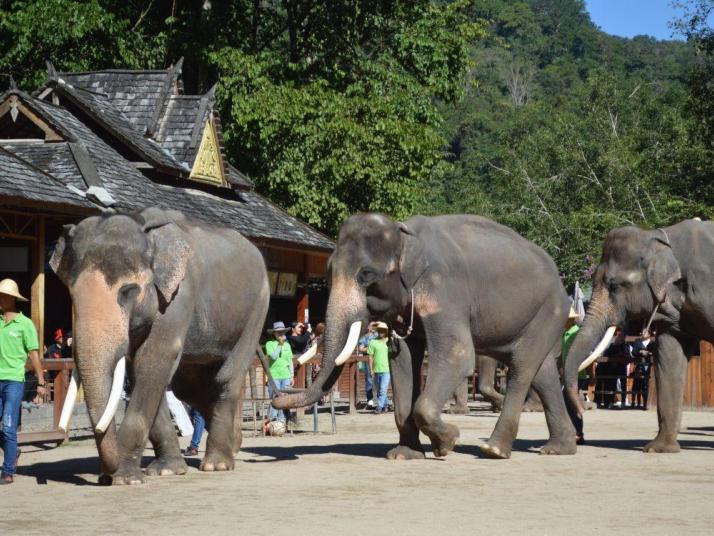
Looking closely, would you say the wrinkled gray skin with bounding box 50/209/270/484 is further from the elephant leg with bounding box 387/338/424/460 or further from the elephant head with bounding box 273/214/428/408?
the elephant leg with bounding box 387/338/424/460

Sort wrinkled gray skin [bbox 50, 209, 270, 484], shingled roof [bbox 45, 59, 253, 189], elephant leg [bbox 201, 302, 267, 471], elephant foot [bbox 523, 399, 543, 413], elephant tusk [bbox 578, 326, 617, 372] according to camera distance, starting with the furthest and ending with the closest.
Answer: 1. shingled roof [bbox 45, 59, 253, 189]
2. elephant foot [bbox 523, 399, 543, 413]
3. elephant tusk [bbox 578, 326, 617, 372]
4. elephant leg [bbox 201, 302, 267, 471]
5. wrinkled gray skin [bbox 50, 209, 270, 484]

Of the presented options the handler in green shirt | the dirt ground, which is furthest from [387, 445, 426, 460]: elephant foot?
the handler in green shirt

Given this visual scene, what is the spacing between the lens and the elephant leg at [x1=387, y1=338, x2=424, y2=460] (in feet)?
47.1

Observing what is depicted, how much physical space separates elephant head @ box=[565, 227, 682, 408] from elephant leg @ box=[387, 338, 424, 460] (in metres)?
2.01

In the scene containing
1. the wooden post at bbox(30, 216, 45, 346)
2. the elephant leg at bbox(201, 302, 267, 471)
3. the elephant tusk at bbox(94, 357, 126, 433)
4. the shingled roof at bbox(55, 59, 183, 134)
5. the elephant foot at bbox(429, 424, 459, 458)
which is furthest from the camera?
the shingled roof at bbox(55, 59, 183, 134)

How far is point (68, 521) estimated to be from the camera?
31.3 feet

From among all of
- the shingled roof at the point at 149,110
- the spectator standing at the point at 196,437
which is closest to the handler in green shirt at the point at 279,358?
the spectator standing at the point at 196,437

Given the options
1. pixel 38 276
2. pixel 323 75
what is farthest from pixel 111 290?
pixel 323 75

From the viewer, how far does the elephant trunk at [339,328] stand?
44.2 feet

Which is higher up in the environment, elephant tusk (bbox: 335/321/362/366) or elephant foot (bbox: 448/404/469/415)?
elephant tusk (bbox: 335/321/362/366)

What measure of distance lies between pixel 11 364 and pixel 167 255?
1798mm

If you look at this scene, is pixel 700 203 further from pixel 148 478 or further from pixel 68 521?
pixel 68 521

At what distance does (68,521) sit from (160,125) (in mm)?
23314

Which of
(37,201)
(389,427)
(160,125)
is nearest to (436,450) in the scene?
(389,427)
